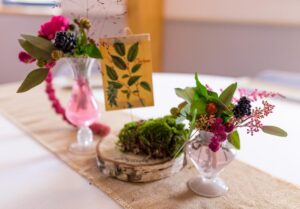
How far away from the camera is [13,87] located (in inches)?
64.3

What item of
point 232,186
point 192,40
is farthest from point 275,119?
point 192,40

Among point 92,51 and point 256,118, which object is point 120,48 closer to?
point 92,51

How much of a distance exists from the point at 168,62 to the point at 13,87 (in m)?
1.73

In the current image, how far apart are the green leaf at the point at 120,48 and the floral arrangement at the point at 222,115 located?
9.6 inches

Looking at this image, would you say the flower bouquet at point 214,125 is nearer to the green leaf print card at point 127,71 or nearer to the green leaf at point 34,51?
the green leaf print card at point 127,71

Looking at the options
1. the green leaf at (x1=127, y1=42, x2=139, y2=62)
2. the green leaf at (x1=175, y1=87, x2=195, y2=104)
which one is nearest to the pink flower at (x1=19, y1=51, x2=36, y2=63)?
the green leaf at (x1=127, y1=42, x2=139, y2=62)

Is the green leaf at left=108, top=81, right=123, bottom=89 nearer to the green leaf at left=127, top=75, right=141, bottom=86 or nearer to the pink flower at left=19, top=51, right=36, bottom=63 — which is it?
the green leaf at left=127, top=75, right=141, bottom=86

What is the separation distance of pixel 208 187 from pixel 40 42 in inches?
20.5

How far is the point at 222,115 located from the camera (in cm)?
69

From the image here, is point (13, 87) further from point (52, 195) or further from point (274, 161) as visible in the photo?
point (274, 161)

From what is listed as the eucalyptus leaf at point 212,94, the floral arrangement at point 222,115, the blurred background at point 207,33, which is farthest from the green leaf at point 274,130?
the blurred background at point 207,33

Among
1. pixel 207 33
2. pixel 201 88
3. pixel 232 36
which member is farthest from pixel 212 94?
pixel 207 33

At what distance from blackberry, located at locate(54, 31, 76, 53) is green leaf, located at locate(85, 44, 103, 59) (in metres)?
0.04

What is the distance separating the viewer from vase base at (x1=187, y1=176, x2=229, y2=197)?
0.74 metres
